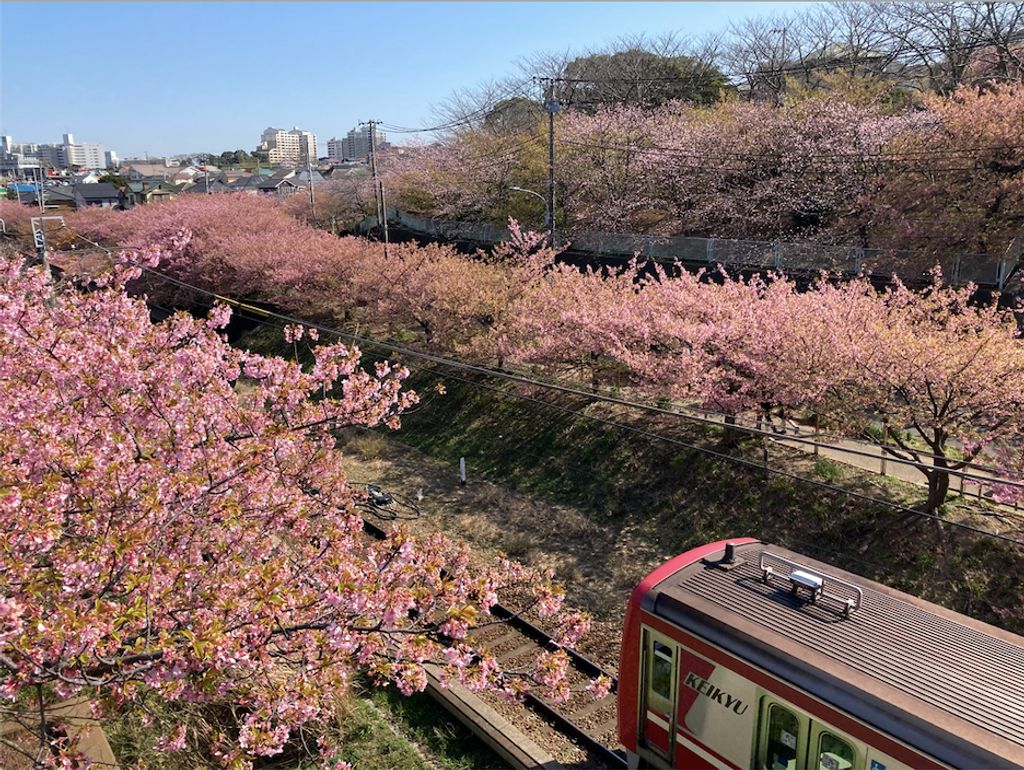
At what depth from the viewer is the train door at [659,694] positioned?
21.7 feet

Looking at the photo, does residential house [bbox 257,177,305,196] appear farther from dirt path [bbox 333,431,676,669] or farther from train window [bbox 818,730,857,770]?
train window [bbox 818,730,857,770]

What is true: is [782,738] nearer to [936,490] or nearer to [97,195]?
[936,490]

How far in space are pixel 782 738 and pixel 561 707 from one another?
390cm

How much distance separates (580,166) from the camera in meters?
32.3

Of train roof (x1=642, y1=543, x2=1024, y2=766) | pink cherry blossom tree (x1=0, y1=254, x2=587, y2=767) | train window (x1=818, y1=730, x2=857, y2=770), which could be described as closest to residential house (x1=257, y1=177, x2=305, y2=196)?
pink cherry blossom tree (x1=0, y1=254, x2=587, y2=767)

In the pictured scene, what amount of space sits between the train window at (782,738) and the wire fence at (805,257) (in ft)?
42.7

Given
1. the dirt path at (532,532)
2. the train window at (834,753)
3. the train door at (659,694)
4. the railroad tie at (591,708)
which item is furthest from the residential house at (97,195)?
the train window at (834,753)

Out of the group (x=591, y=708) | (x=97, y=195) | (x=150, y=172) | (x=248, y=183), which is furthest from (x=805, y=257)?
(x=150, y=172)

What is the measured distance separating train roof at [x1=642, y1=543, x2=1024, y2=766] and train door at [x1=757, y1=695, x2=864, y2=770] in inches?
11.8

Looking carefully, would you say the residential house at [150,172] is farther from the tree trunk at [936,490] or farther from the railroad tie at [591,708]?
the tree trunk at [936,490]

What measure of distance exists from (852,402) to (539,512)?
6650 millimetres

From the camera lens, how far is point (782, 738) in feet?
18.9

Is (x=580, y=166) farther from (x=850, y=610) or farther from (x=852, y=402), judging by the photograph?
(x=850, y=610)

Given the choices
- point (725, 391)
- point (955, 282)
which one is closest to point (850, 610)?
point (725, 391)
